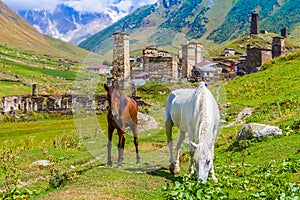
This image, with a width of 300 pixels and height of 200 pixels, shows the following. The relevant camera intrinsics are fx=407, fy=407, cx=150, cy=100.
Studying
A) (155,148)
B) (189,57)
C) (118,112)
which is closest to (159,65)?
(189,57)

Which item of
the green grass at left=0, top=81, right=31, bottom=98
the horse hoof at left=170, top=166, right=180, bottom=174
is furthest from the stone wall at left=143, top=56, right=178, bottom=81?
the green grass at left=0, top=81, right=31, bottom=98

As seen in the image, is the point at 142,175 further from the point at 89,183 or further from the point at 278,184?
the point at 278,184

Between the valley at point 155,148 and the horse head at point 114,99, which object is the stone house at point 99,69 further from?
the horse head at point 114,99

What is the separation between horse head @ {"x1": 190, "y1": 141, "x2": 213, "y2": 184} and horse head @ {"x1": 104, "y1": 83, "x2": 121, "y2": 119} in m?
4.96

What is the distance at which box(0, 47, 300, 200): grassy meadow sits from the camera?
420 inches

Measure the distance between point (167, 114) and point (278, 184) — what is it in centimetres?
605

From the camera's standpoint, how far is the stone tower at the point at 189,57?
17.8 m

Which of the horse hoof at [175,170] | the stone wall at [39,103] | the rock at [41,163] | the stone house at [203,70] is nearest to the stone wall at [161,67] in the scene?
the stone house at [203,70]

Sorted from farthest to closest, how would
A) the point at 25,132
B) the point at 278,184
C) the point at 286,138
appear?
the point at 25,132
the point at 286,138
the point at 278,184

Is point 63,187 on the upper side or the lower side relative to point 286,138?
lower

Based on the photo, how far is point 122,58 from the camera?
18.1m

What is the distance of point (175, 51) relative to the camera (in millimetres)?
17844

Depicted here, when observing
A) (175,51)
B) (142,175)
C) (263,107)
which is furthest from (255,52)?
(142,175)

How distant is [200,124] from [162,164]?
16.3ft
